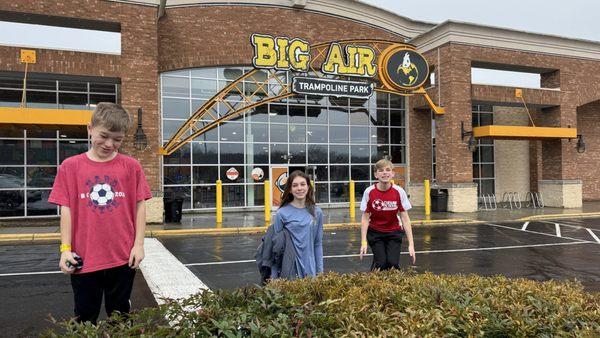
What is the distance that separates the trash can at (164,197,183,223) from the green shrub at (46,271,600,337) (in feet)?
40.9

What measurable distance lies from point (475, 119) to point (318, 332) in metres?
23.1

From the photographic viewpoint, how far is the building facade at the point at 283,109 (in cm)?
1514

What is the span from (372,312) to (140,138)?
13.6 meters

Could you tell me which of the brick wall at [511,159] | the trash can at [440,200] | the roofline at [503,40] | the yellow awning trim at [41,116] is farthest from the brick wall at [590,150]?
the yellow awning trim at [41,116]

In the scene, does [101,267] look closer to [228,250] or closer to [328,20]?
[228,250]

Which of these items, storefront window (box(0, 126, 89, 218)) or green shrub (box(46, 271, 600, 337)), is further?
storefront window (box(0, 126, 89, 218))

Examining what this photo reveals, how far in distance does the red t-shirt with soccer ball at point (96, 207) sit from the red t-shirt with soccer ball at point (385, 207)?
310 cm

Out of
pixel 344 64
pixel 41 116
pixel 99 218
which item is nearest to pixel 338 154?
pixel 344 64

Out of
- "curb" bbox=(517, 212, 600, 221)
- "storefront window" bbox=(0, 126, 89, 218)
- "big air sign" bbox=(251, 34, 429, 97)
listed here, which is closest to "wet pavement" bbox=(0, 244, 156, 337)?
"storefront window" bbox=(0, 126, 89, 218)

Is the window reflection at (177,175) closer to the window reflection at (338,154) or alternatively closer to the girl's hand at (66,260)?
the window reflection at (338,154)

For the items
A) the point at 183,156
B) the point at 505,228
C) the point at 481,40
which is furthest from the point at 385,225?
the point at 481,40

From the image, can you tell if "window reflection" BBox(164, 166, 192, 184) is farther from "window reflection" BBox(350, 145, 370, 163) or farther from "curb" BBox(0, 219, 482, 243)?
"window reflection" BBox(350, 145, 370, 163)

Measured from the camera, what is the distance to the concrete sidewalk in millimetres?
12625

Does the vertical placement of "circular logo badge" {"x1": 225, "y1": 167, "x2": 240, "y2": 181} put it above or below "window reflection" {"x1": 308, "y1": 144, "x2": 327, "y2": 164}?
below
